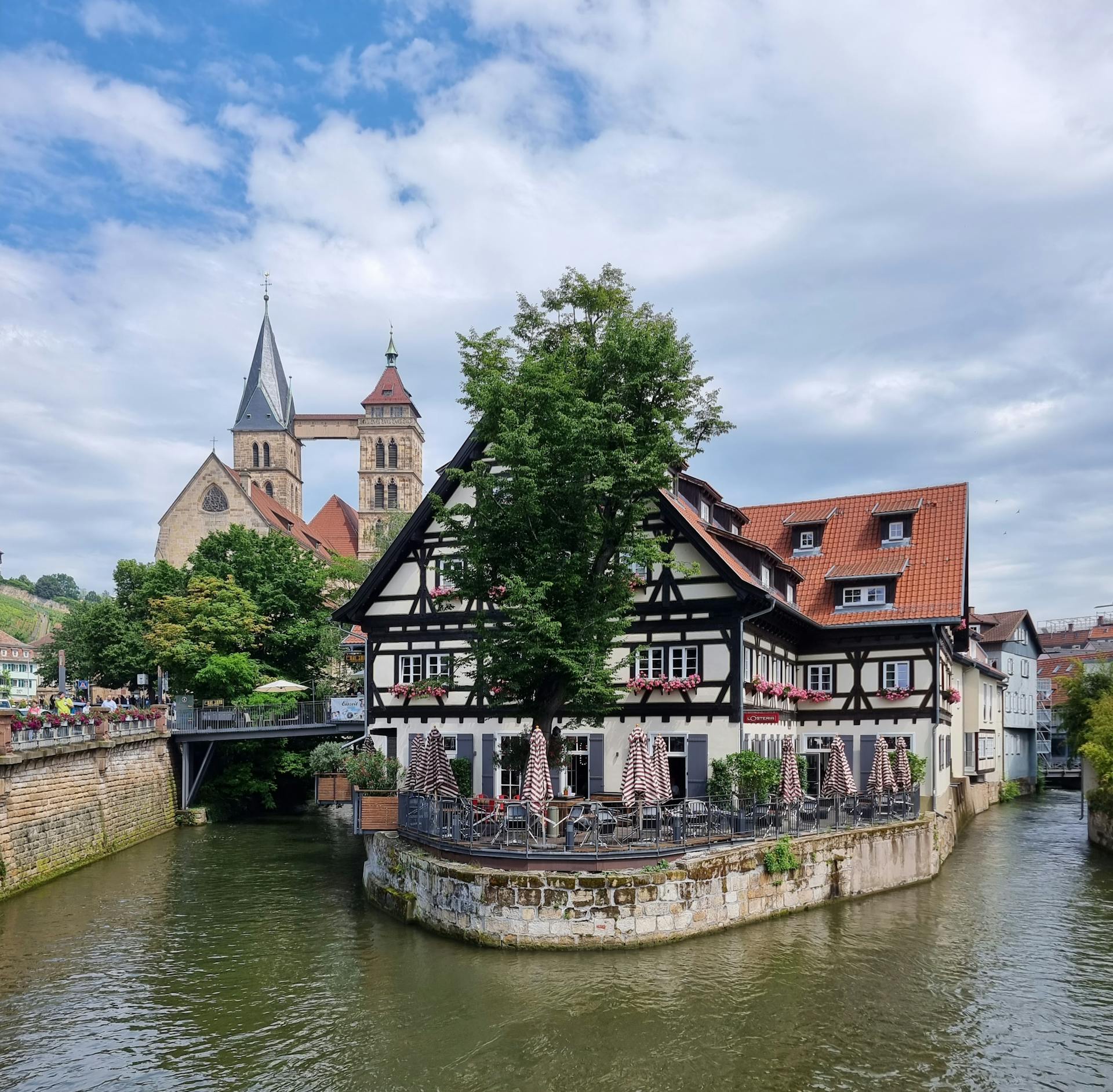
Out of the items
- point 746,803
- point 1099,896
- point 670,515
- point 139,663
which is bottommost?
point 1099,896

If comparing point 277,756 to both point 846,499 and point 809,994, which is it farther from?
point 809,994

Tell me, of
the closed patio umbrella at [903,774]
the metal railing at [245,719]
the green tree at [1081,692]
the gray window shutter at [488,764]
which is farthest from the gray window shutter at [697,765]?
the green tree at [1081,692]

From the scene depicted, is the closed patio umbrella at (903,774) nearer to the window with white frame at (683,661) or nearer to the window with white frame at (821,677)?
the window with white frame at (821,677)

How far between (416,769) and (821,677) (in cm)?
1432

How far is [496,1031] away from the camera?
14.2 m

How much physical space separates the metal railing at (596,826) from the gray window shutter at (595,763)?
4.30m

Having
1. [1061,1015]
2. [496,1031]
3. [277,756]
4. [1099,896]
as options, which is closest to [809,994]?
[1061,1015]

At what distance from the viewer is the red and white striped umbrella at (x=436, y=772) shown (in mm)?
22391

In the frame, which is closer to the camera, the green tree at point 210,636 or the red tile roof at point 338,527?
the green tree at point 210,636

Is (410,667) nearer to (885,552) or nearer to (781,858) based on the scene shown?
(781,858)

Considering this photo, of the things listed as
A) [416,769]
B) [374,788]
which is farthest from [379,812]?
[374,788]

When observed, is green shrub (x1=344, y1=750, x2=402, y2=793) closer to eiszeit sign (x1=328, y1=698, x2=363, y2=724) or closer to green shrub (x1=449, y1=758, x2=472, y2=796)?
green shrub (x1=449, y1=758, x2=472, y2=796)

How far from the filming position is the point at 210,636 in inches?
1713

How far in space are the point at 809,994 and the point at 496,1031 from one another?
16.3 ft
